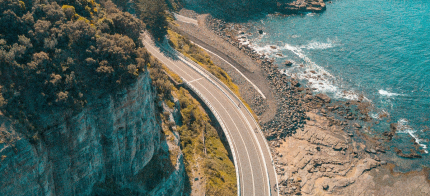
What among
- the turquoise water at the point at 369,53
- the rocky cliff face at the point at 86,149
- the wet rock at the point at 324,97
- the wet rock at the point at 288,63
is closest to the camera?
the rocky cliff face at the point at 86,149

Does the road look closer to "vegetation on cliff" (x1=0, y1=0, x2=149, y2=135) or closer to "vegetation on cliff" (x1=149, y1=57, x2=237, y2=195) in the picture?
"vegetation on cliff" (x1=149, y1=57, x2=237, y2=195)

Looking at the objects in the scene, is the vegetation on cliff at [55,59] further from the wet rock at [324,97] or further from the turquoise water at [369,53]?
the turquoise water at [369,53]

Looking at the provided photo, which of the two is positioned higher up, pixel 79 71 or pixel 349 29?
pixel 79 71

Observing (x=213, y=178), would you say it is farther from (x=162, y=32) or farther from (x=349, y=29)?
(x=349, y=29)

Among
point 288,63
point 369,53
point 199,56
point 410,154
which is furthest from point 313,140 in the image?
point 369,53

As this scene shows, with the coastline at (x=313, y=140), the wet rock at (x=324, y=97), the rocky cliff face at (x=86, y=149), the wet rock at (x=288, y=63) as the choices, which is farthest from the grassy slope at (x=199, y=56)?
the rocky cliff face at (x=86, y=149)

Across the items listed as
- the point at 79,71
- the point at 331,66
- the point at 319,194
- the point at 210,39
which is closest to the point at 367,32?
the point at 331,66

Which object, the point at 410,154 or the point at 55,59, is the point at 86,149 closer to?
the point at 55,59
